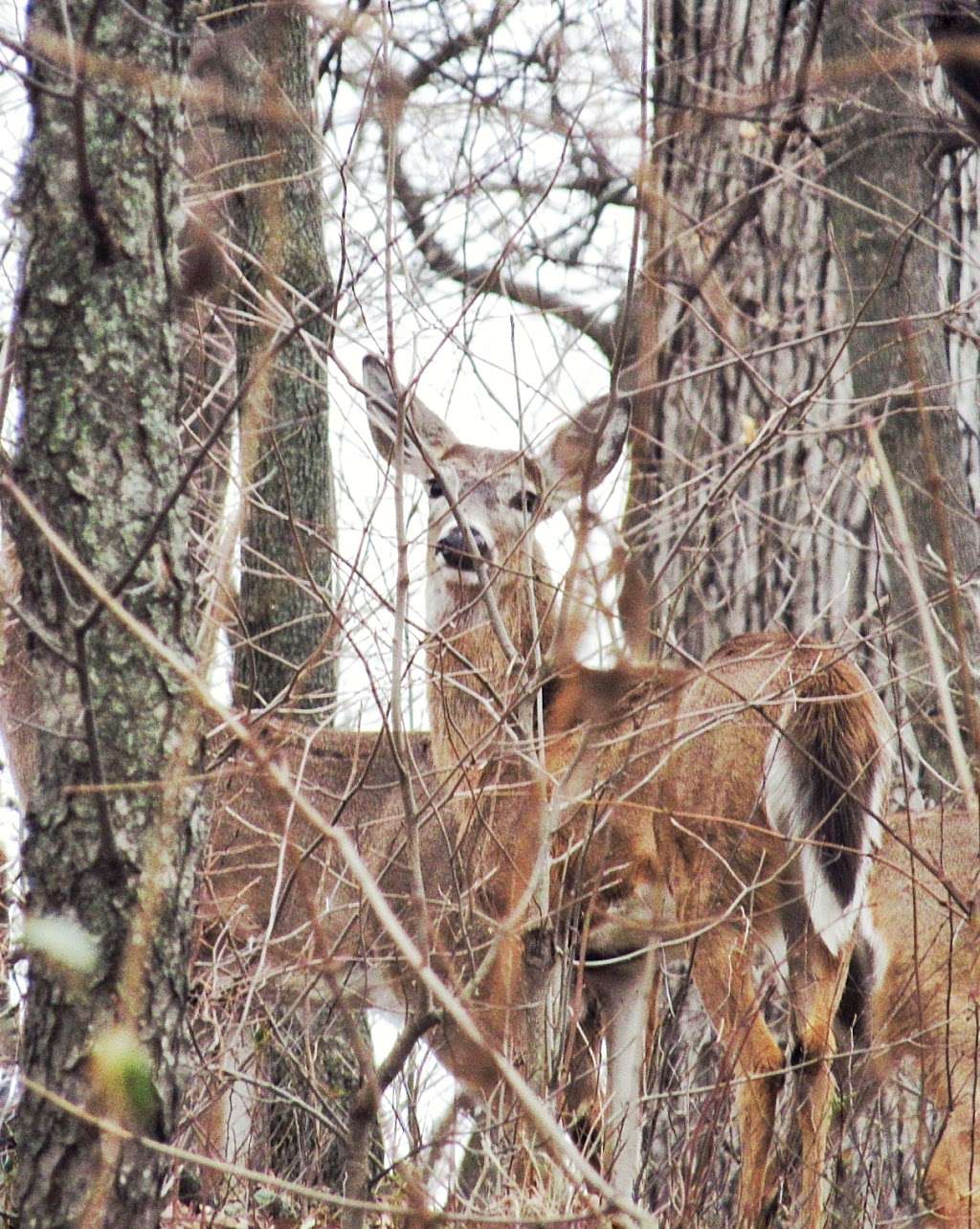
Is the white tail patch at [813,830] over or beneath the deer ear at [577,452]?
beneath

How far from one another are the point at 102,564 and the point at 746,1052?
3240mm

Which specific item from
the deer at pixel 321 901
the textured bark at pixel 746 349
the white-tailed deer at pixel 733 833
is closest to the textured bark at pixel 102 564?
the deer at pixel 321 901

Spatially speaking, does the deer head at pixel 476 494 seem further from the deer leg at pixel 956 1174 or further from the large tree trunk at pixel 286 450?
the deer leg at pixel 956 1174

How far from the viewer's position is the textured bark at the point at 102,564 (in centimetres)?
269

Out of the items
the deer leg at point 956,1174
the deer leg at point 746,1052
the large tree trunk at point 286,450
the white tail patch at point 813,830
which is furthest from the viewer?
the large tree trunk at point 286,450

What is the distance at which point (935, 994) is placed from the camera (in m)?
5.32

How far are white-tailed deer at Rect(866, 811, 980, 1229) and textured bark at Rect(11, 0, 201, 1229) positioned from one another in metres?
2.47

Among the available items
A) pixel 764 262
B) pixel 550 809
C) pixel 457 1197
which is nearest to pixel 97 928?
pixel 550 809

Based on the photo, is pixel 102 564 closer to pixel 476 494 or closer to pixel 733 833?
pixel 733 833

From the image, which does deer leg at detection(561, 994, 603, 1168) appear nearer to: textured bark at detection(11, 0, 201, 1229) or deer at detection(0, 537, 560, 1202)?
deer at detection(0, 537, 560, 1202)

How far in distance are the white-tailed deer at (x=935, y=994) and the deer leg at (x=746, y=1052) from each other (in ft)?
1.14

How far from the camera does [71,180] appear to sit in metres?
2.98

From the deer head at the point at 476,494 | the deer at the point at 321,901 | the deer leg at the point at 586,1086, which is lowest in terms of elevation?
the deer leg at the point at 586,1086

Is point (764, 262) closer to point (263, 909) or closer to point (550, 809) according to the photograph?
point (263, 909)
